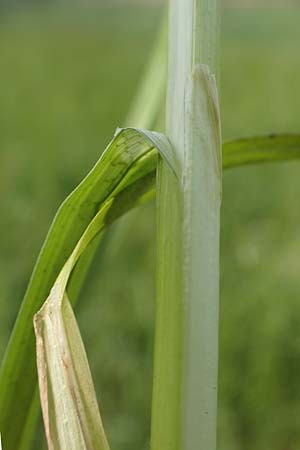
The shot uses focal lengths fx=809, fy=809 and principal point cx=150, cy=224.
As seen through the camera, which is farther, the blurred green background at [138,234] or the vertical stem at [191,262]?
the blurred green background at [138,234]

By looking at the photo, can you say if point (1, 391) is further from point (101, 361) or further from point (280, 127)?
point (280, 127)

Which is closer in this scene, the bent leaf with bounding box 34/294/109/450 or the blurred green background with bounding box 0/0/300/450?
the bent leaf with bounding box 34/294/109/450

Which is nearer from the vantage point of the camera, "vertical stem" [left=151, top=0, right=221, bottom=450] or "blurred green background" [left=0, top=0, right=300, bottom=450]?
"vertical stem" [left=151, top=0, right=221, bottom=450]

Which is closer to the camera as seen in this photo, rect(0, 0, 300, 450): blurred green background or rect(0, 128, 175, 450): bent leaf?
rect(0, 128, 175, 450): bent leaf
